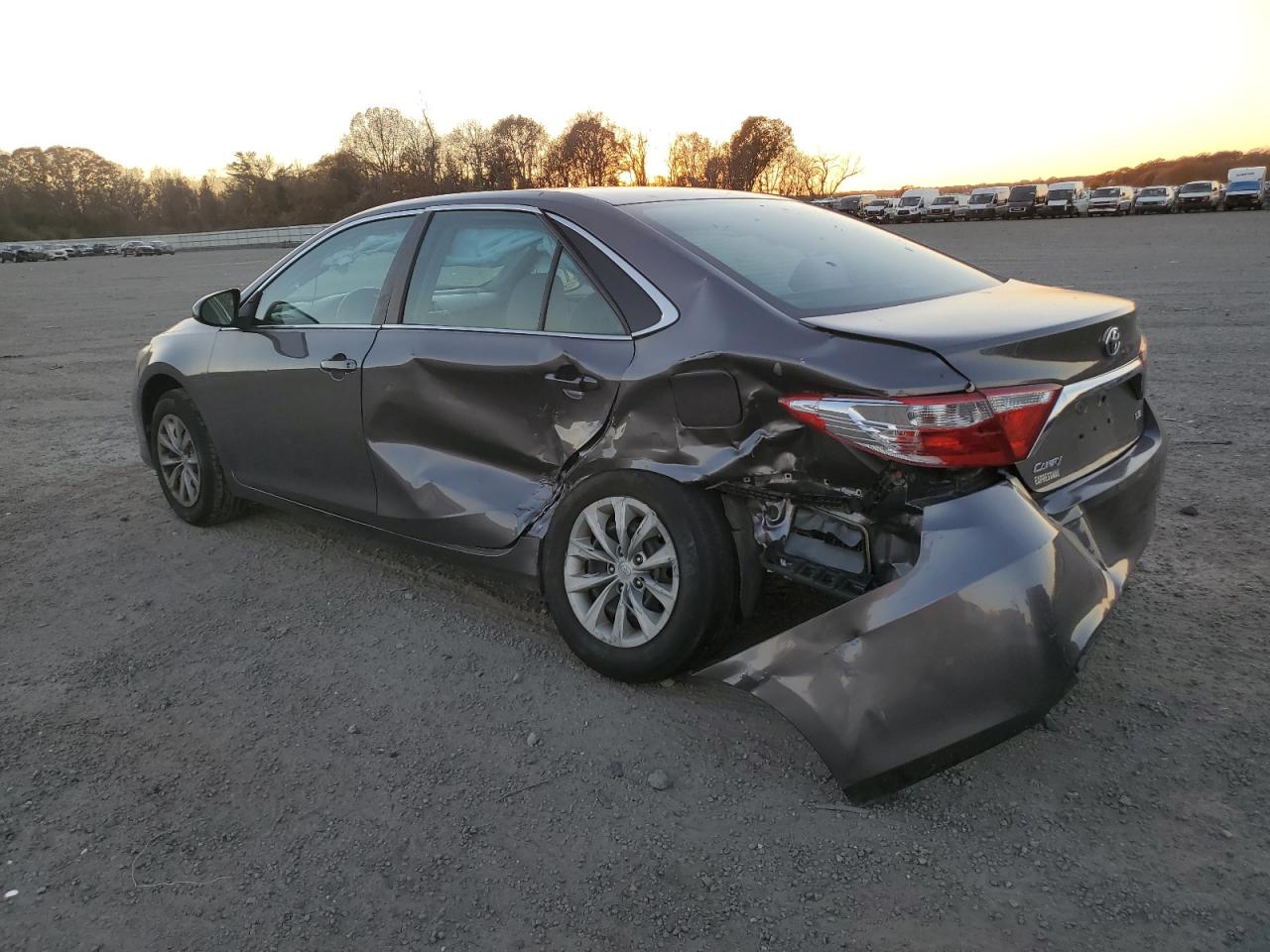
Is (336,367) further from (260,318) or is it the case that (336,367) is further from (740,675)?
(740,675)

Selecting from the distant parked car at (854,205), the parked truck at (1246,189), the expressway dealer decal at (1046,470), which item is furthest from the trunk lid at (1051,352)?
the distant parked car at (854,205)

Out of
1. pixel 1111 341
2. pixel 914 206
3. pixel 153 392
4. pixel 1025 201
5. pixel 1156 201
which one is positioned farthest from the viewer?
pixel 914 206

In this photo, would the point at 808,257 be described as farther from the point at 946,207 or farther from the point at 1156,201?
the point at 946,207

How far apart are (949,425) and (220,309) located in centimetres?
367

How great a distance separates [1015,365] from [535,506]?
169 centimetres

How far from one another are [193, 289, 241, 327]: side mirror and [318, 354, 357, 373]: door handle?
879mm

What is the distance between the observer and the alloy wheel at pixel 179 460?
5125 millimetres

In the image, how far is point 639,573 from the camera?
10.6ft

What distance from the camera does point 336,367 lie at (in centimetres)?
414

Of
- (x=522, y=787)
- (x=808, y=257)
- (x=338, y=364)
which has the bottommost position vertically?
(x=522, y=787)

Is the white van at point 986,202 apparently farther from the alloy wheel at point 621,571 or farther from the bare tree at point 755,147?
the alloy wheel at point 621,571

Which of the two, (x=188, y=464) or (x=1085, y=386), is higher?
(x=1085, y=386)

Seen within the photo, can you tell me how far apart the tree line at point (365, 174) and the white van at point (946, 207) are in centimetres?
3599

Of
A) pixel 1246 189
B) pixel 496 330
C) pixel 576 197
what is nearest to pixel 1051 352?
pixel 576 197
